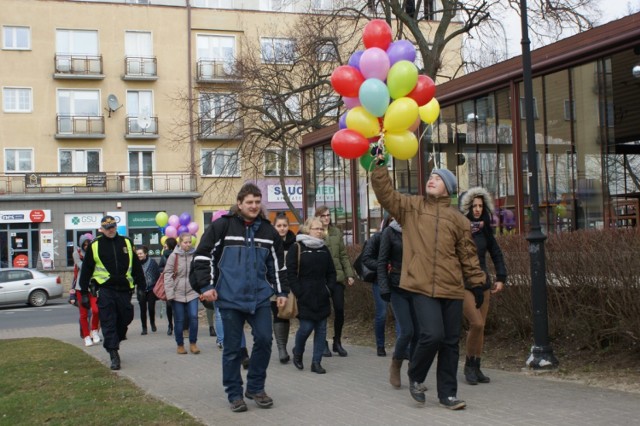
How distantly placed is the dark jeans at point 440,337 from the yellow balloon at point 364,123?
1.99m

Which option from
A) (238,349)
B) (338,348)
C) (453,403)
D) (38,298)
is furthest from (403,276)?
(38,298)

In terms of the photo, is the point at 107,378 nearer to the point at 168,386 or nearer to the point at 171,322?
the point at 168,386

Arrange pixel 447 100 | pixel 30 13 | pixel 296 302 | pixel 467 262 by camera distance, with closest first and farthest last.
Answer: pixel 467 262
pixel 296 302
pixel 447 100
pixel 30 13

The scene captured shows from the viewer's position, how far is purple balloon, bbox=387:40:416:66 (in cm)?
890

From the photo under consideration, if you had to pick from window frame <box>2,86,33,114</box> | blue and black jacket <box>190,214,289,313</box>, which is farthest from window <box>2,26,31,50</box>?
blue and black jacket <box>190,214,289,313</box>

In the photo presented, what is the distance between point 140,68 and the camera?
44.2 m

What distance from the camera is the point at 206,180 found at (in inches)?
1769

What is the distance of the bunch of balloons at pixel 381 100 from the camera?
812 centimetres

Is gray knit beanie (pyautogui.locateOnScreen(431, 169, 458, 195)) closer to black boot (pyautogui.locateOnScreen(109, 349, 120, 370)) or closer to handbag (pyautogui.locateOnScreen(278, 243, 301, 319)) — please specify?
handbag (pyautogui.locateOnScreen(278, 243, 301, 319))

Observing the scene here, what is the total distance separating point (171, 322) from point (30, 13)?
106ft

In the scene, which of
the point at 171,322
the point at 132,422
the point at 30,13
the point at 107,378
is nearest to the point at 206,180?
the point at 30,13

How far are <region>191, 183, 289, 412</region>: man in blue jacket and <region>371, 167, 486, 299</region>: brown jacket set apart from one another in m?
1.26

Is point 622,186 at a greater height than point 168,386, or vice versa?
point 622,186

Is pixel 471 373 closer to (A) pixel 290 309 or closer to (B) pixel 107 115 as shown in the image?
(A) pixel 290 309
